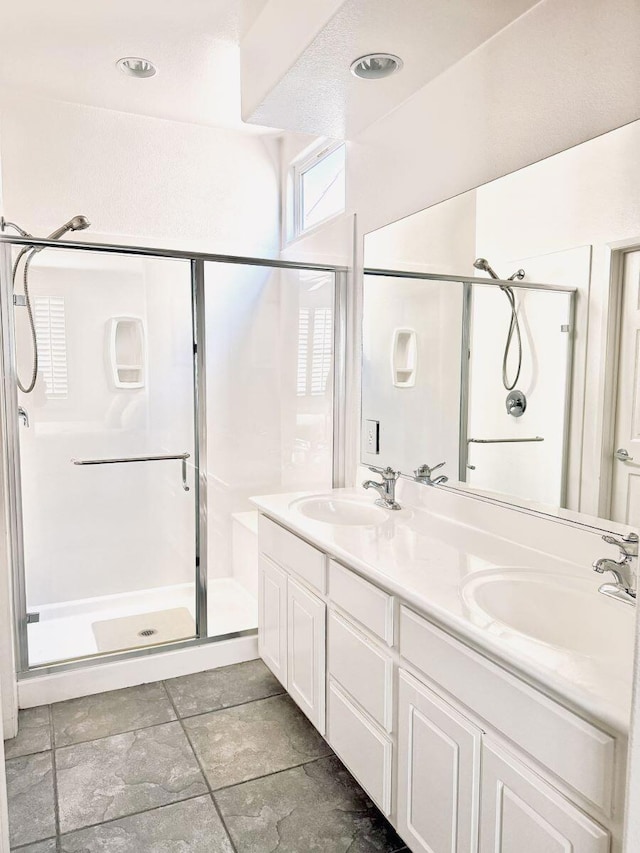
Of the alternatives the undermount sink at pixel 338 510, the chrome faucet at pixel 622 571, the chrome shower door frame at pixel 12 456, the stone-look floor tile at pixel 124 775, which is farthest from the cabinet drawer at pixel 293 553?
the chrome shower door frame at pixel 12 456

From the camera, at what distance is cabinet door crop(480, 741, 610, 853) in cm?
101

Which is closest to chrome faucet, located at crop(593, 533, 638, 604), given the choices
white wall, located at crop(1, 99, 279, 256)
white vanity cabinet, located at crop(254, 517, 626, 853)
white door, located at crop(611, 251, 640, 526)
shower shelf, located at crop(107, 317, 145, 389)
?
white door, located at crop(611, 251, 640, 526)

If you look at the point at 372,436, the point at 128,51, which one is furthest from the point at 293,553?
the point at 128,51

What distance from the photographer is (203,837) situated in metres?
1.75

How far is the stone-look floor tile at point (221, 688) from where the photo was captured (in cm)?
247

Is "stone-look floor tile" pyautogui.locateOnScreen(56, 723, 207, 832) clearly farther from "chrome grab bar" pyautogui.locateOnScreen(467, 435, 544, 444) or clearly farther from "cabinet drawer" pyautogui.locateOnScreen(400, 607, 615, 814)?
"chrome grab bar" pyautogui.locateOnScreen(467, 435, 544, 444)

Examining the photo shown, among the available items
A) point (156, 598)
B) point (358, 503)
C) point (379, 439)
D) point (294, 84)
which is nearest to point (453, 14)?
point (294, 84)

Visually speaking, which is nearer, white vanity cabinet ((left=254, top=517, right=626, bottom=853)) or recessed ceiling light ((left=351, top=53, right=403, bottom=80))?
white vanity cabinet ((left=254, top=517, right=626, bottom=853))

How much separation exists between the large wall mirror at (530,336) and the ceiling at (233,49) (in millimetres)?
442

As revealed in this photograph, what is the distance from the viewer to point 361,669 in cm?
173

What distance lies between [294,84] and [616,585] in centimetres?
184

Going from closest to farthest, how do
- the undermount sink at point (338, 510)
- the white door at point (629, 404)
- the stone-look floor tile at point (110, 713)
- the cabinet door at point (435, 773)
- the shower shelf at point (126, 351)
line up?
the cabinet door at point (435, 773), the white door at point (629, 404), the stone-look floor tile at point (110, 713), the undermount sink at point (338, 510), the shower shelf at point (126, 351)

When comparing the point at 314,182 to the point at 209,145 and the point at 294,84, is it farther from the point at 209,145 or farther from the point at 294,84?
the point at 294,84

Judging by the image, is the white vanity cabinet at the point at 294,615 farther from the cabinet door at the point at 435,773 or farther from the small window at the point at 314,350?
the small window at the point at 314,350
